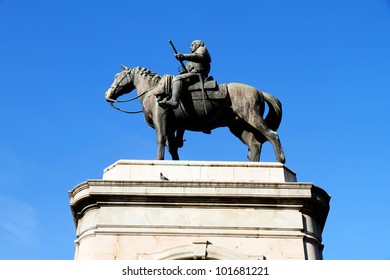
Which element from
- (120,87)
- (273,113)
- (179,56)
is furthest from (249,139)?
(120,87)

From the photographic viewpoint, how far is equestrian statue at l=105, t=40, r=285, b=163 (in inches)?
650

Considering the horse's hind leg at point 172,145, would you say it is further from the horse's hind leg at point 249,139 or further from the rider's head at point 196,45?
the rider's head at point 196,45

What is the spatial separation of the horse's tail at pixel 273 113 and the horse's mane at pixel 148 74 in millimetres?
3163

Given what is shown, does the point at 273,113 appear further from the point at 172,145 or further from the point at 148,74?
the point at 148,74

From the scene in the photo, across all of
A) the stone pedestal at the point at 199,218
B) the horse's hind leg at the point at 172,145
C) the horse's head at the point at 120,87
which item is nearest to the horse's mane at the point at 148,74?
the horse's head at the point at 120,87

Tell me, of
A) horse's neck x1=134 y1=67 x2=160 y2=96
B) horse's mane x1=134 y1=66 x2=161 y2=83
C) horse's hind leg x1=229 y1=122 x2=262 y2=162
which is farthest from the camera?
horse's mane x1=134 y1=66 x2=161 y2=83

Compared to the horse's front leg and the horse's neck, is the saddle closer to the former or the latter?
the horse's front leg

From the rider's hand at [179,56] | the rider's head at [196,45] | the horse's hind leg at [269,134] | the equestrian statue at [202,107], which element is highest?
the rider's head at [196,45]

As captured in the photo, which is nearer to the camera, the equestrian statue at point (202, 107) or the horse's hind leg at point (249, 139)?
the equestrian statue at point (202, 107)

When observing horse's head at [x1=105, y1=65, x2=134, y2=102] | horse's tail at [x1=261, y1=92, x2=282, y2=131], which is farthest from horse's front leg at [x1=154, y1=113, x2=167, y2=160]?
horse's tail at [x1=261, y1=92, x2=282, y2=131]

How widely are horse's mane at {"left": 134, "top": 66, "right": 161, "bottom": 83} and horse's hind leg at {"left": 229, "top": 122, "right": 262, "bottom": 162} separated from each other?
2554mm

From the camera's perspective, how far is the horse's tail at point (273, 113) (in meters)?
17.3

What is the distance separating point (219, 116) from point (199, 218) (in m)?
3.79
